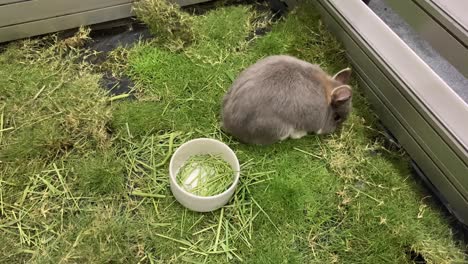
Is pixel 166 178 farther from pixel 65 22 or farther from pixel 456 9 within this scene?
pixel 456 9

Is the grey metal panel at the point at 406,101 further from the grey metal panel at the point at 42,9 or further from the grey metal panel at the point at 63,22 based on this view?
the grey metal panel at the point at 42,9

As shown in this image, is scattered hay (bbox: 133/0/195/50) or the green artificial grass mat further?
scattered hay (bbox: 133/0/195/50)

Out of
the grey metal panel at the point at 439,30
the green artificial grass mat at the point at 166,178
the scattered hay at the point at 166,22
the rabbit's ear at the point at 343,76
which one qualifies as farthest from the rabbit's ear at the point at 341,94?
the scattered hay at the point at 166,22

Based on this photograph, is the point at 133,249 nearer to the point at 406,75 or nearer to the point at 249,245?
the point at 249,245

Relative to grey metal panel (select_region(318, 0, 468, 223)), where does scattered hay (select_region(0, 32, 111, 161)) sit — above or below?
below

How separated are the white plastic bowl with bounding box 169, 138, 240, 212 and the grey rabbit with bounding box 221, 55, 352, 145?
14 centimetres

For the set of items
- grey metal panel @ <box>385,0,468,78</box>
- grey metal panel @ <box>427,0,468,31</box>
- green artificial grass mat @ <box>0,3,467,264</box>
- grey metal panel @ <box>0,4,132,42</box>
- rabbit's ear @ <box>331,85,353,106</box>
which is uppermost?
grey metal panel @ <box>427,0,468,31</box>

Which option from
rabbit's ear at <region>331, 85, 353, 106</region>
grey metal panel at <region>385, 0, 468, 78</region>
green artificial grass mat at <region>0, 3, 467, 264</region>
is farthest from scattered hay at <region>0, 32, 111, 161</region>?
grey metal panel at <region>385, 0, 468, 78</region>

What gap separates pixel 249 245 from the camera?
6.86 ft

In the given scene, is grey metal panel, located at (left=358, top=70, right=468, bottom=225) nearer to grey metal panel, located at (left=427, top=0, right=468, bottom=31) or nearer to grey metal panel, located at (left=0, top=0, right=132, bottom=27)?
grey metal panel, located at (left=427, top=0, right=468, bottom=31)

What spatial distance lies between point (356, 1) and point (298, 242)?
1.37m

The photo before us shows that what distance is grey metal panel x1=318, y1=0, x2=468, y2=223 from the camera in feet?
7.23

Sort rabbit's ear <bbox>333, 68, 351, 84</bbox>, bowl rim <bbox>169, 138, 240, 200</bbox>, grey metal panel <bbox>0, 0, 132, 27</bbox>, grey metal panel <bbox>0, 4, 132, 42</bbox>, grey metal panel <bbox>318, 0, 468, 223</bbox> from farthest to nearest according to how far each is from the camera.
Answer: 1. grey metal panel <bbox>0, 4, 132, 42</bbox>
2. grey metal panel <bbox>0, 0, 132, 27</bbox>
3. rabbit's ear <bbox>333, 68, 351, 84</bbox>
4. grey metal panel <bbox>318, 0, 468, 223</bbox>
5. bowl rim <bbox>169, 138, 240, 200</bbox>

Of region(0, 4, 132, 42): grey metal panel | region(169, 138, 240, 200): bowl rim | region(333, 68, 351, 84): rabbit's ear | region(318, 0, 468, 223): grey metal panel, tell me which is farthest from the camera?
region(0, 4, 132, 42): grey metal panel
